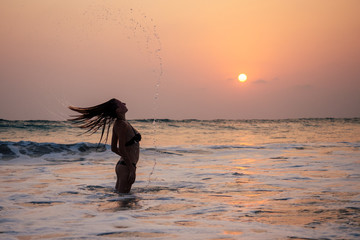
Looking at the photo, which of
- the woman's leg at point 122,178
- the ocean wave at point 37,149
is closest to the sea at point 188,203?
the woman's leg at point 122,178

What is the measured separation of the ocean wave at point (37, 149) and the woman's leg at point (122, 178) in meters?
8.83

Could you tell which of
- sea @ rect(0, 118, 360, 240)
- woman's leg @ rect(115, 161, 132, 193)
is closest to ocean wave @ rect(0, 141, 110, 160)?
sea @ rect(0, 118, 360, 240)

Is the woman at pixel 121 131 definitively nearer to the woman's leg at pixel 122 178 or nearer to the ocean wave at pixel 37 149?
the woman's leg at pixel 122 178

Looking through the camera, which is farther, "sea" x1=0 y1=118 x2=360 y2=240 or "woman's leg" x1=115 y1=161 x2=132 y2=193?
"woman's leg" x1=115 y1=161 x2=132 y2=193

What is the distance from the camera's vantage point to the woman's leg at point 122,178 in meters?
7.85

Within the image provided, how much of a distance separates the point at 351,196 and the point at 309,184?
1.62m

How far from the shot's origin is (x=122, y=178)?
7961mm

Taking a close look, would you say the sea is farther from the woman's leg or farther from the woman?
the woman

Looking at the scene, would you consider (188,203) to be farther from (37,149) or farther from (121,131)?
(37,149)

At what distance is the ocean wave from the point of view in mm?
17250

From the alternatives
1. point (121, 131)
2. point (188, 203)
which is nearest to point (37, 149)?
point (121, 131)

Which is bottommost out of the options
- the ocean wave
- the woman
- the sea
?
the ocean wave

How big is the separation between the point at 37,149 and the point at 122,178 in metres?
11.9

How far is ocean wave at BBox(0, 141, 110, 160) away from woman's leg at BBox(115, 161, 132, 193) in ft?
29.0
